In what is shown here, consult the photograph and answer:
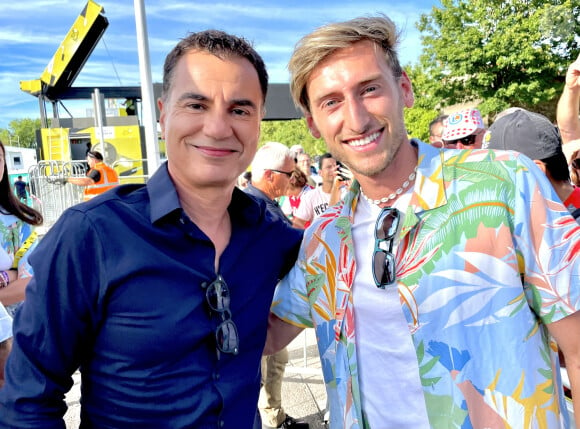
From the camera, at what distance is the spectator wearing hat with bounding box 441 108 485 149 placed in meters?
4.67

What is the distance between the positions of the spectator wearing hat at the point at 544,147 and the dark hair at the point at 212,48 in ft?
5.46

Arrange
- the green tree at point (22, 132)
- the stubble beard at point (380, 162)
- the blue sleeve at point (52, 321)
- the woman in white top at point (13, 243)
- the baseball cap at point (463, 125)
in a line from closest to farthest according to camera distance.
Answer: the blue sleeve at point (52, 321)
the stubble beard at point (380, 162)
the woman in white top at point (13, 243)
the baseball cap at point (463, 125)
the green tree at point (22, 132)

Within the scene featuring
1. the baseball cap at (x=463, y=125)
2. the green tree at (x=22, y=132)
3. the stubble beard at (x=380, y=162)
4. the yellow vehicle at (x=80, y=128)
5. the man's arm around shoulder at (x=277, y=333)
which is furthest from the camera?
the green tree at (x=22, y=132)

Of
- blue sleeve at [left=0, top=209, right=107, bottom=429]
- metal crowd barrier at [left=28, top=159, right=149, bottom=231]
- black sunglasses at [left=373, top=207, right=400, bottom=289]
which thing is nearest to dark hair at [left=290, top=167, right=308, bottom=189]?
black sunglasses at [left=373, top=207, right=400, bottom=289]

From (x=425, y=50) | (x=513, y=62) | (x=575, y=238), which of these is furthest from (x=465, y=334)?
(x=425, y=50)

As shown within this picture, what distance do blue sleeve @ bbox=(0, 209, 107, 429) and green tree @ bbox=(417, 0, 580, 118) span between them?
26.4 metres

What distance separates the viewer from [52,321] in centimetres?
132

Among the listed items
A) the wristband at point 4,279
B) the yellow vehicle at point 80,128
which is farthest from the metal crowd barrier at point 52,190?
the wristband at point 4,279

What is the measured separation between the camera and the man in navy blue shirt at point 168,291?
1.33 m

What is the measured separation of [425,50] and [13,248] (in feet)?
92.2

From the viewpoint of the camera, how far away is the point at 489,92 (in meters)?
25.4

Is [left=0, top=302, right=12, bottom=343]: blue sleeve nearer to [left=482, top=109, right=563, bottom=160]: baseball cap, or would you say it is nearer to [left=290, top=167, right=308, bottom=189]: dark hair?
[left=482, top=109, right=563, bottom=160]: baseball cap

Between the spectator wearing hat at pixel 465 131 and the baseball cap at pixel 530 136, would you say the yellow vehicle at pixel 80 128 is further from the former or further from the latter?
the baseball cap at pixel 530 136

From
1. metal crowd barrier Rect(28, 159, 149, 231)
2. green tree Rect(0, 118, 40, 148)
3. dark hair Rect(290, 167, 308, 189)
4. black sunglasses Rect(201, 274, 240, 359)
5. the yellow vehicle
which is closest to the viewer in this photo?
black sunglasses Rect(201, 274, 240, 359)
